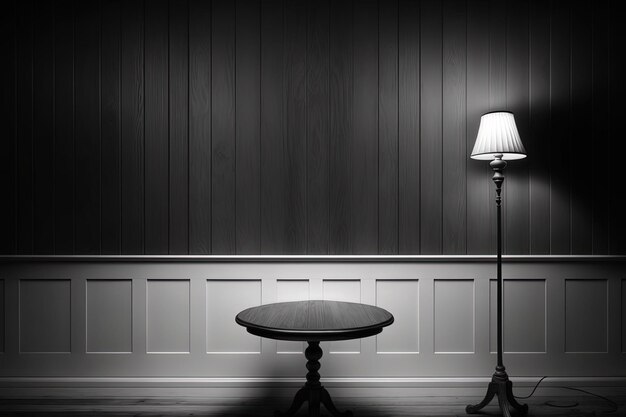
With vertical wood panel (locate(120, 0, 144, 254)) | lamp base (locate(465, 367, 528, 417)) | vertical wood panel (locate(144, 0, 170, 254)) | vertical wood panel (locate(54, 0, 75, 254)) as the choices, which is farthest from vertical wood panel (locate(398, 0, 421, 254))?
vertical wood panel (locate(54, 0, 75, 254))

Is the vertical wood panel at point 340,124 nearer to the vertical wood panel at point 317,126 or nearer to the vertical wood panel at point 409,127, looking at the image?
the vertical wood panel at point 317,126

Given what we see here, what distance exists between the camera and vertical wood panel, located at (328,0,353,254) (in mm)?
2559

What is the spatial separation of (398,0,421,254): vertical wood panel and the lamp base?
0.86 meters

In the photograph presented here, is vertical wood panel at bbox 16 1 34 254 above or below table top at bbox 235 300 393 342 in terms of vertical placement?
above

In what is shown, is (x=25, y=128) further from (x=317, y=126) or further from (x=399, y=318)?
(x=399, y=318)

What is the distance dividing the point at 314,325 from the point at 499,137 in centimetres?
145

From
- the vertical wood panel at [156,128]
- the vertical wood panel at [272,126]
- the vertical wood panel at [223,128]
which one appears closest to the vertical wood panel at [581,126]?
the vertical wood panel at [272,126]

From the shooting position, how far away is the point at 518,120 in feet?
8.42

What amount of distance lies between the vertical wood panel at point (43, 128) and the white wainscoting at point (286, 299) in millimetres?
203

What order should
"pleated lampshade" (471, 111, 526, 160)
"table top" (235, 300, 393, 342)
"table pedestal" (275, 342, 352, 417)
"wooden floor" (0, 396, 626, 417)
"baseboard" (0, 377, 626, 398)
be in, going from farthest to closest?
"baseboard" (0, 377, 626, 398), "wooden floor" (0, 396, 626, 417), "pleated lampshade" (471, 111, 526, 160), "table pedestal" (275, 342, 352, 417), "table top" (235, 300, 393, 342)

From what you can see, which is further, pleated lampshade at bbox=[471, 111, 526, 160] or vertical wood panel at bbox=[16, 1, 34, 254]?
vertical wood panel at bbox=[16, 1, 34, 254]

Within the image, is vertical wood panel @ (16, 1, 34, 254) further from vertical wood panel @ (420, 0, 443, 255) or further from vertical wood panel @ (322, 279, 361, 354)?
vertical wood panel @ (420, 0, 443, 255)

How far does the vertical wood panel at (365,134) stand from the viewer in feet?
8.39

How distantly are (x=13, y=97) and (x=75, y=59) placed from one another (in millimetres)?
481
